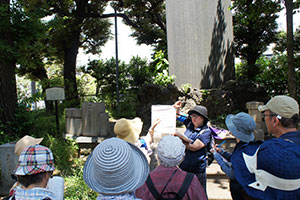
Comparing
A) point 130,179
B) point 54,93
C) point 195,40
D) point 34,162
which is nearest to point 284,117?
point 130,179

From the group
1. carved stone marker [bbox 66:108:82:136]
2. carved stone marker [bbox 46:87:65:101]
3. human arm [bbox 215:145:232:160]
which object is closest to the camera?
human arm [bbox 215:145:232:160]

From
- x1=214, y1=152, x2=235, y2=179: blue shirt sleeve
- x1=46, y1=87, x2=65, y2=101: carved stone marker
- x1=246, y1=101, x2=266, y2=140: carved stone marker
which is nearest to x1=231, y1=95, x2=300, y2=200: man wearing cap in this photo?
x1=214, y1=152, x2=235, y2=179: blue shirt sleeve

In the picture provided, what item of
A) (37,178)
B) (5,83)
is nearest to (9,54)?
(5,83)

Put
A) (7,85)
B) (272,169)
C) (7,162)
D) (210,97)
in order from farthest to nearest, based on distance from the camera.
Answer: (210,97)
(7,85)
(7,162)
(272,169)

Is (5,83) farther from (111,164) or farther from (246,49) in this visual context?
(246,49)

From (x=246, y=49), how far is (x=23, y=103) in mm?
12040

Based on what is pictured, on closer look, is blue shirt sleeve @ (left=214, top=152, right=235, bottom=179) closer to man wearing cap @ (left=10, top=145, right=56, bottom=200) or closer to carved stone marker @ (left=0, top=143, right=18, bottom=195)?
man wearing cap @ (left=10, top=145, right=56, bottom=200)

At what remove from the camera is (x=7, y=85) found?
6375mm

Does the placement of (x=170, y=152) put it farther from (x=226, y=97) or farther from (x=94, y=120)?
(x=226, y=97)

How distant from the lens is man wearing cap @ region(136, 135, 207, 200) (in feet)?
5.98

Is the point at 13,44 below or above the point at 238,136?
above

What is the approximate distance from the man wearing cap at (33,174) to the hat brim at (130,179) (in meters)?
0.32

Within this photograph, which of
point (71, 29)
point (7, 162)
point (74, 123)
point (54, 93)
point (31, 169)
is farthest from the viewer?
point (71, 29)

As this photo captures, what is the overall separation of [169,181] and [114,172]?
613 mm
